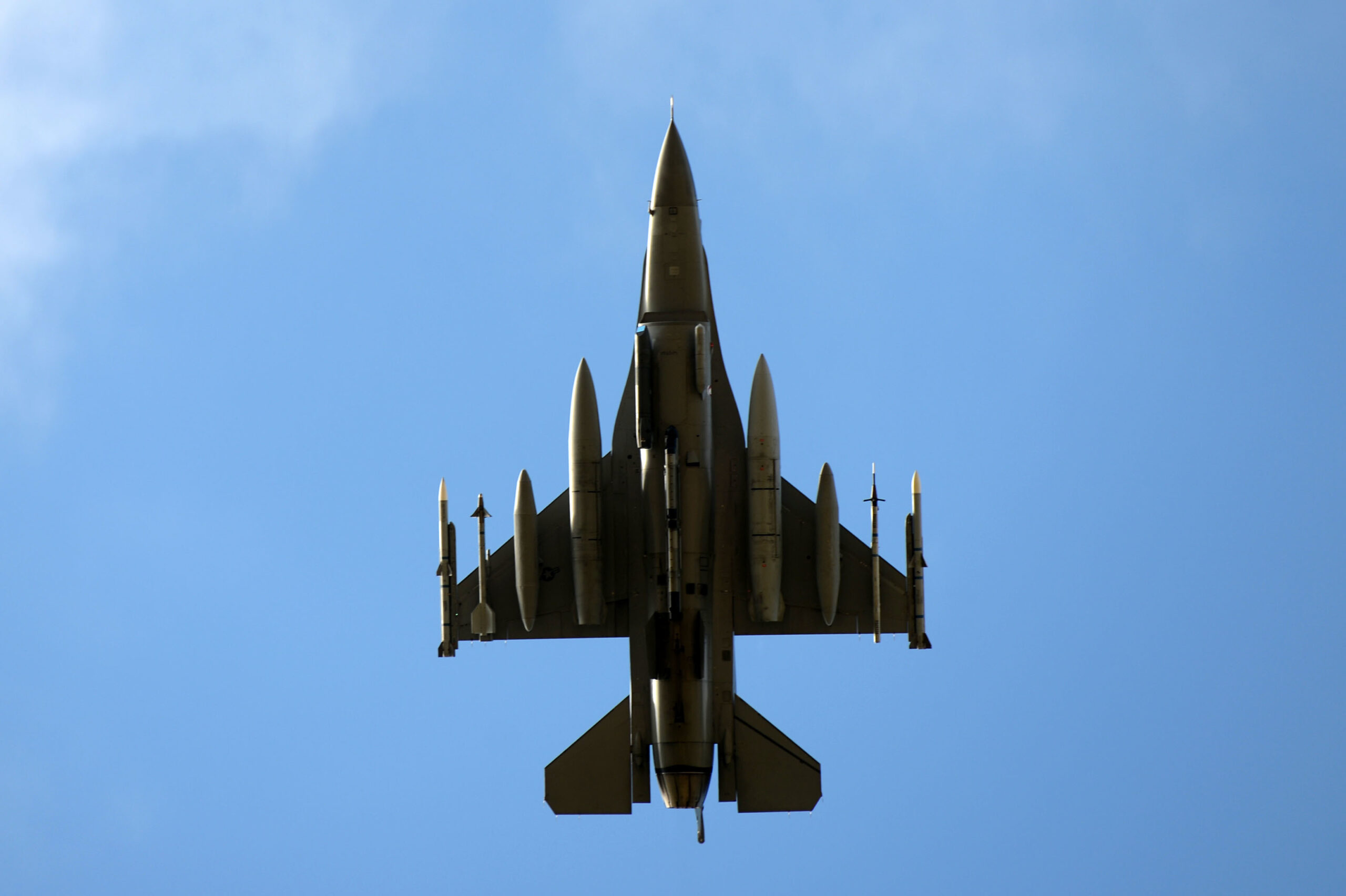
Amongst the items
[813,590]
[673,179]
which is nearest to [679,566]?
[813,590]

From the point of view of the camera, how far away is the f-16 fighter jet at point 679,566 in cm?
2794

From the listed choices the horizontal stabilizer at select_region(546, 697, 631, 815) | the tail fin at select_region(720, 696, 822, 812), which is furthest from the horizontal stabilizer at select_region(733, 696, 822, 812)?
the horizontal stabilizer at select_region(546, 697, 631, 815)

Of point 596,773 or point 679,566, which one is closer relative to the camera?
point 679,566

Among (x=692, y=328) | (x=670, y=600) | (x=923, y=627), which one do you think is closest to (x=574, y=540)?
(x=670, y=600)

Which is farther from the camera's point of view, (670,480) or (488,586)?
(488,586)

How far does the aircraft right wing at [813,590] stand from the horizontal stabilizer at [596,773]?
8.15 ft

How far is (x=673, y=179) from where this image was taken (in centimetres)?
2903

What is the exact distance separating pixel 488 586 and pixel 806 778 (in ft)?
19.1

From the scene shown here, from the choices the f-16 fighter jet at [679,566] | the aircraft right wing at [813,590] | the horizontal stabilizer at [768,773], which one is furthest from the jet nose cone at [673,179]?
the horizontal stabilizer at [768,773]

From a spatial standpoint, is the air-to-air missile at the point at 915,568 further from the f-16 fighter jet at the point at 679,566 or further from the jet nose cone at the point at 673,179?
the jet nose cone at the point at 673,179

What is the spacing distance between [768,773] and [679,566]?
397 centimetres

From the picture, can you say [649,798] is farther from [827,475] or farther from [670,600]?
[827,475]

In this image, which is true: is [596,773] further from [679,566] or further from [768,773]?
[679,566]

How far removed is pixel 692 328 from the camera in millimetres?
28234
